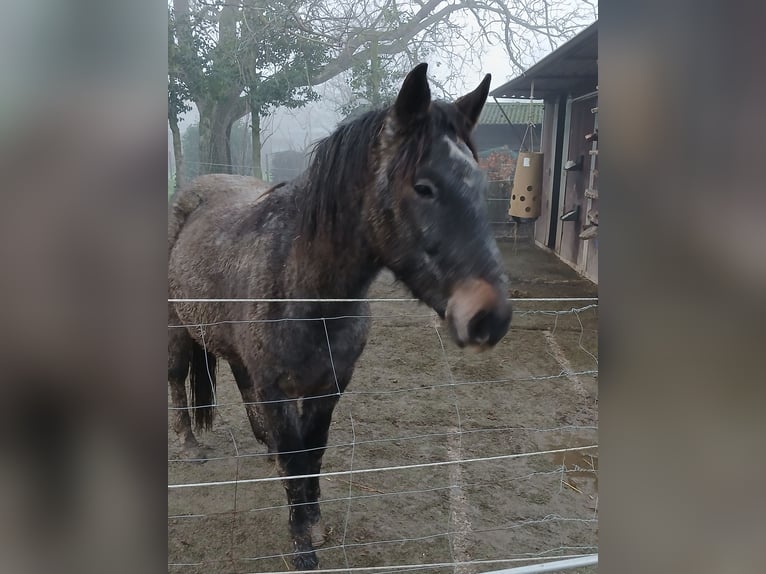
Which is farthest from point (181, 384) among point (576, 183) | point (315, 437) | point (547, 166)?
point (576, 183)

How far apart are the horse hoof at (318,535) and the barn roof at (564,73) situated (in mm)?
2099

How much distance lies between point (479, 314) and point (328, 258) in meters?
0.67

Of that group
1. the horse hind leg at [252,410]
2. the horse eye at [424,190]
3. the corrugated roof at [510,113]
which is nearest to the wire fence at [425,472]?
the horse hind leg at [252,410]

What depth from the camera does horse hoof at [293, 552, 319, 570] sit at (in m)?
2.00

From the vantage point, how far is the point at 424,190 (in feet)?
5.05

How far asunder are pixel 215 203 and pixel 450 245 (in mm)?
1584

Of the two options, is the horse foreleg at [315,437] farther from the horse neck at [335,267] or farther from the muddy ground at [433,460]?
the horse neck at [335,267]

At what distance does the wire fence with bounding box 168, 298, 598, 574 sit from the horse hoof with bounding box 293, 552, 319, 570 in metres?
0.06

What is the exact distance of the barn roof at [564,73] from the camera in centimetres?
230
